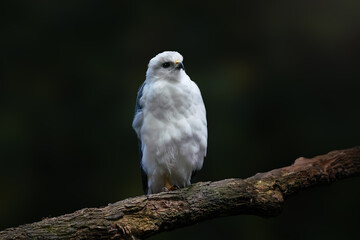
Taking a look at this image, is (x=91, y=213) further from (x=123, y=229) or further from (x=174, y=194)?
(x=174, y=194)

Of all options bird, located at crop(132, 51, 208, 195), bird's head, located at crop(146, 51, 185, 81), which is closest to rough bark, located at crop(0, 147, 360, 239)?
bird, located at crop(132, 51, 208, 195)

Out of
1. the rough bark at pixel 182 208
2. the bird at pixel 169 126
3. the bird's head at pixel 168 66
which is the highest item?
the bird's head at pixel 168 66

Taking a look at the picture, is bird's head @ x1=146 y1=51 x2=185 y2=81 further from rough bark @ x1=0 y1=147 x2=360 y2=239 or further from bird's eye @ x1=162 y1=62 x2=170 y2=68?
rough bark @ x1=0 y1=147 x2=360 y2=239

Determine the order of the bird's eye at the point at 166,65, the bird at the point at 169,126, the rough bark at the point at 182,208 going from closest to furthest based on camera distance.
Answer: the rough bark at the point at 182,208 < the bird at the point at 169,126 < the bird's eye at the point at 166,65

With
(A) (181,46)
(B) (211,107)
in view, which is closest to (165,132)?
(B) (211,107)

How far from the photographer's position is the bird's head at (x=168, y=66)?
10.3 feet

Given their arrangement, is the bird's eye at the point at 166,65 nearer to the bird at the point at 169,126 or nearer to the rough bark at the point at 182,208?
the bird at the point at 169,126

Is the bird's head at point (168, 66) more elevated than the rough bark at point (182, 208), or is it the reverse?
the bird's head at point (168, 66)

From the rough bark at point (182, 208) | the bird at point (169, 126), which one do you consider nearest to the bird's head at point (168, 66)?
the bird at point (169, 126)

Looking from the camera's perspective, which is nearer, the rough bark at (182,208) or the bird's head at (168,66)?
the rough bark at (182,208)

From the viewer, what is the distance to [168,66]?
3.17 metres

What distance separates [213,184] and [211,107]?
82.5 inches

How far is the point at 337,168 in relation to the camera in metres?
3.28

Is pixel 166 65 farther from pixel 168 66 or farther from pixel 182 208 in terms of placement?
Result: pixel 182 208
